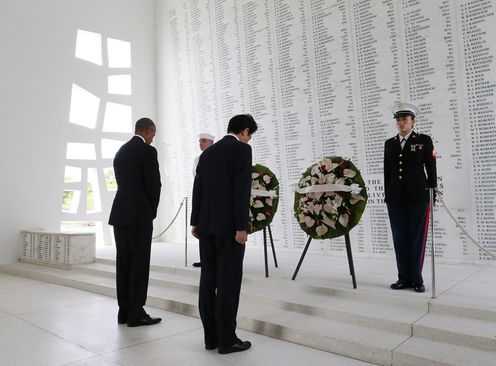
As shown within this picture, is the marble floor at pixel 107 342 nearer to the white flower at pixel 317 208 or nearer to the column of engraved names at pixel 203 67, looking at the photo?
Result: the white flower at pixel 317 208

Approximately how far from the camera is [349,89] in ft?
19.5

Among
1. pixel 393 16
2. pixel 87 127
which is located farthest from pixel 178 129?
pixel 393 16

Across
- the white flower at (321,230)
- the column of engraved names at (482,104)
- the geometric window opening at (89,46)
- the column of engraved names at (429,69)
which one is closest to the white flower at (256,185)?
the white flower at (321,230)

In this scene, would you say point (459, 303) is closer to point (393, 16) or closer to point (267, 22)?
point (393, 16)

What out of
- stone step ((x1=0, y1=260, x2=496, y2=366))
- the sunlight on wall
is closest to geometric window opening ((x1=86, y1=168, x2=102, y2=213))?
the sunlight on wall

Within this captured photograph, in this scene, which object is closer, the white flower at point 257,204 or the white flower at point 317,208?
the white flower at point 317,208

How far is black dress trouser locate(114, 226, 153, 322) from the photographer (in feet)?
11.9

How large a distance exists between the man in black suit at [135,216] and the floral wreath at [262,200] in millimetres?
1408

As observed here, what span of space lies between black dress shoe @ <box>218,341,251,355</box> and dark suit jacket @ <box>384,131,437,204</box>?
6.13ft

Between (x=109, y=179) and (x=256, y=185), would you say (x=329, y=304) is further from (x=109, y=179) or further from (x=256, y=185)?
(x=109, y=179)

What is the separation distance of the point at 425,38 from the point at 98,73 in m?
5.93

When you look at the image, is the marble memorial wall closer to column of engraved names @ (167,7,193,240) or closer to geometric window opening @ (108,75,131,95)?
column of engraved names @ (167,7,193,240)

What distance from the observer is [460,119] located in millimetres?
5035

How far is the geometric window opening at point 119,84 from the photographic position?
8336 millimetres
